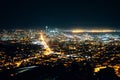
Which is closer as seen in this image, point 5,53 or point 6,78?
point 6,78

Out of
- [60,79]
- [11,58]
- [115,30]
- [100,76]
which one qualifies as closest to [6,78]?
[60,79]

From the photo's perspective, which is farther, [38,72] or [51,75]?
[38,72]

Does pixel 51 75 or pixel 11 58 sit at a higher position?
pixel 51 75

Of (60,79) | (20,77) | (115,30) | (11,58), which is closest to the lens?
(60,79)

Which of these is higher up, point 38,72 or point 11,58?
point 38,72

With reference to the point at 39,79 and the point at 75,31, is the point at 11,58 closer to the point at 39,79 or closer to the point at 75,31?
the point at 39,79

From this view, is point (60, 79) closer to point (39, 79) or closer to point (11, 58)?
point (39, 79)

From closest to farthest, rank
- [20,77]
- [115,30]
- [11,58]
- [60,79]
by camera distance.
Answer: [60,79] < [20,77] < [11,58] < [115,30]

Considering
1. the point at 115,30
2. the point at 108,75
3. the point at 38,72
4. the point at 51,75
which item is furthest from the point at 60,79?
the point at 115,30
